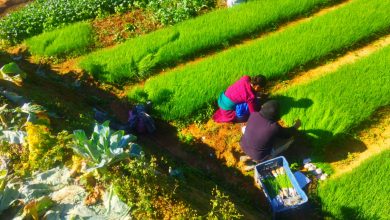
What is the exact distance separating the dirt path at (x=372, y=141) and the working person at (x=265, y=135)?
0.80 m

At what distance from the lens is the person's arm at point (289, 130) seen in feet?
17.8

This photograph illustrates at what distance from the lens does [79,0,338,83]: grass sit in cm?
719

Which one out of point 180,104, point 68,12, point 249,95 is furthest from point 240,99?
point 68,12

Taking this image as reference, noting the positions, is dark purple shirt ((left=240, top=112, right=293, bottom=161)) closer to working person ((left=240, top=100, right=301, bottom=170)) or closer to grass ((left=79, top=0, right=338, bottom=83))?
working person ((left=240, top=100, right=301, bottom=170))

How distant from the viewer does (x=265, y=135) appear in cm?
526

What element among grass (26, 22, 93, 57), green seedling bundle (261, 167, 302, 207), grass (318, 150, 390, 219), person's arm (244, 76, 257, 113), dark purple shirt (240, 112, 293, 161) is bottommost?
grass (318, 150, 390, 219)

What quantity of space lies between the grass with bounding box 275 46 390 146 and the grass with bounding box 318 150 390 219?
0.64 metres

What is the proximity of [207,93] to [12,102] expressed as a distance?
9.22ft

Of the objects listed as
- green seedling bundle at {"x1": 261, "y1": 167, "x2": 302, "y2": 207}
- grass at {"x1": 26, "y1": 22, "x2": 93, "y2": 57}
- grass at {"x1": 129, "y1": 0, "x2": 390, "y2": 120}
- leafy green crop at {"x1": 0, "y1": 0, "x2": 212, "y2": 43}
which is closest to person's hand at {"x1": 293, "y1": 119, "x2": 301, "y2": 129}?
green seedling bundle at {"x1": 261, "y1": 167, "x2": 302, "y2": 207}

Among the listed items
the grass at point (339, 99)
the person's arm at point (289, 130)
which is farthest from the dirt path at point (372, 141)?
the person's arm at point (289, 130)

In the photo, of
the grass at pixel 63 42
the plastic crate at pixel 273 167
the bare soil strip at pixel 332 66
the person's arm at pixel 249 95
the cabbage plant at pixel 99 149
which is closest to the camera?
the cabbage plant at pixel 99 149

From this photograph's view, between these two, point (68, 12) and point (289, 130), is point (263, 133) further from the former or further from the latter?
point (68, 12)

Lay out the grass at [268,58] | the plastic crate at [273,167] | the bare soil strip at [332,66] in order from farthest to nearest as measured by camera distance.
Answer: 1. the bare soil strip at [332,66]
2. the grass at [268,58]
3. the plastic crate at [273,167]

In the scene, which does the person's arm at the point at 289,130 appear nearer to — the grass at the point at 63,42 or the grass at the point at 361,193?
the grass at the point at 361,193
